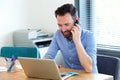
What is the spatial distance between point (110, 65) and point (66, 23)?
606 mm

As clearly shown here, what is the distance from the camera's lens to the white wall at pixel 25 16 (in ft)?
12.6

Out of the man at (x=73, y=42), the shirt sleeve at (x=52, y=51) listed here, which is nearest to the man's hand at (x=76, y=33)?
the man at (x=73, y=42)

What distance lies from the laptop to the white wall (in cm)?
192

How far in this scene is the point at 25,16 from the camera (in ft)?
13.5

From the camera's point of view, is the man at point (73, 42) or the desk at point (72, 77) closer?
the desk at point (72, 77)

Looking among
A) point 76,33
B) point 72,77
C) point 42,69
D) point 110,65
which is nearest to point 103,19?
point 110,65

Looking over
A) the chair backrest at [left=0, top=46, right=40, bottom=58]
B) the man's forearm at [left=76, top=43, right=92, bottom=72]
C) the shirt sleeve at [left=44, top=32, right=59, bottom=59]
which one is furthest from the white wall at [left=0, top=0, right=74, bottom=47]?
the man's forearm at [left=76, top=43, right=92, bottom=72]

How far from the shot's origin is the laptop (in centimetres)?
186

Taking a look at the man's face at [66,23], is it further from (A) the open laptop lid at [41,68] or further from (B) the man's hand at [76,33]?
(A) the open laptop lid at [41,68]

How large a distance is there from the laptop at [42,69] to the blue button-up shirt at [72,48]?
0.38 metres

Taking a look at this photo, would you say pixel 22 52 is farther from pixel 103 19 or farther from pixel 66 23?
pixel 103 19

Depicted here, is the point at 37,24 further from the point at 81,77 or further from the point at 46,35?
the point at 81,77

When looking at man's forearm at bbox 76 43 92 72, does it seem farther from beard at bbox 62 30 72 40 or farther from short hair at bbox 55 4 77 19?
short hair at bbox 55 4 77 19

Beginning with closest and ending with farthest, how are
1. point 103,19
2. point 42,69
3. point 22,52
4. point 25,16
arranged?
point 42,69 < point 22,52 < point 103,19 < point 25,16
